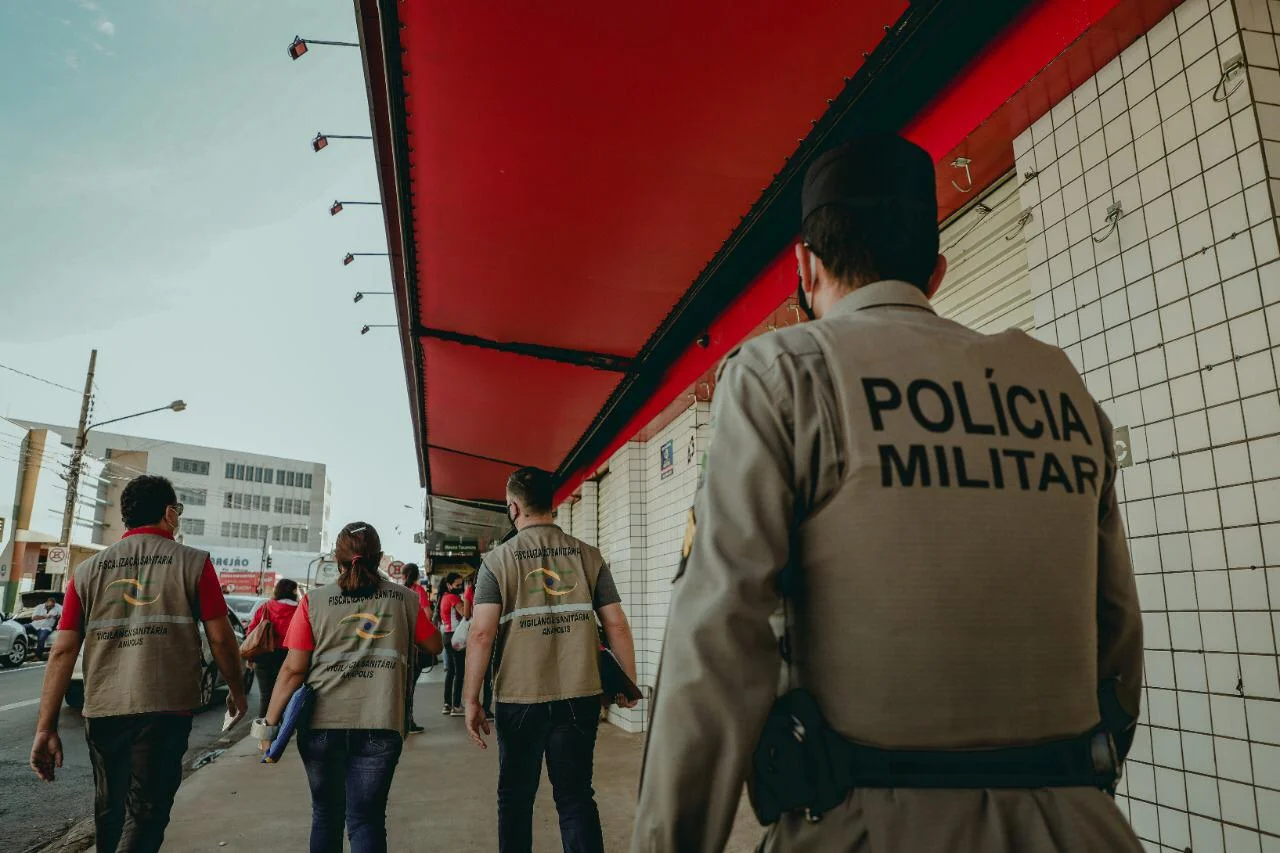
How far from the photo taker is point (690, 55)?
10.1 feet

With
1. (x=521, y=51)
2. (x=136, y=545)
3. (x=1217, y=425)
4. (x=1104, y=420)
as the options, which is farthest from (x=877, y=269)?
(x=136, y=545)

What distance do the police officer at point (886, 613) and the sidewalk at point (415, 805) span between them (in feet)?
11.8

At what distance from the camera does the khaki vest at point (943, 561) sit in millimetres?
967

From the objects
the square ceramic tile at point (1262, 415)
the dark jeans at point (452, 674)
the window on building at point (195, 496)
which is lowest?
the dark jeans at point (452, 674)

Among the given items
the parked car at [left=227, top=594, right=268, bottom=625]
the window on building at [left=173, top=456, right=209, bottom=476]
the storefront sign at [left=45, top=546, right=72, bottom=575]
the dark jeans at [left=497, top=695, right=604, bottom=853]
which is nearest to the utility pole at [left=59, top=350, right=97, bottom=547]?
the storefront sign at [left=45, top=546, right=72, bottom=575]

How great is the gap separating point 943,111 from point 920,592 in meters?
2.77

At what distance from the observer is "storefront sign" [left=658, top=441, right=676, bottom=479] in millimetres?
7531

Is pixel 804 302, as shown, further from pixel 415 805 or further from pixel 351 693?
pixel 415 805

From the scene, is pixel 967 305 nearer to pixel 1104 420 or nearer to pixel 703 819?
pixel 1104 420

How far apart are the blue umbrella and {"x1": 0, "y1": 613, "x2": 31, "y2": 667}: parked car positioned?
50.8 ft

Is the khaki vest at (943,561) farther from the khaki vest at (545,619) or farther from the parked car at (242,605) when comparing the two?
the parked car at (242,605)

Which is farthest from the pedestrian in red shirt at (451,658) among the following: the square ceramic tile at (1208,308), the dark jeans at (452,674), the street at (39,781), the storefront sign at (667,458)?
the square ceramic tile at (1208,308)

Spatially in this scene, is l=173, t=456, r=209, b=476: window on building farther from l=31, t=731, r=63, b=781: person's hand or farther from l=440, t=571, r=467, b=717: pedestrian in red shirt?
l=31, t=731, r=63, b=781: person's hand

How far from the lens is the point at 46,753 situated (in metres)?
3.21
